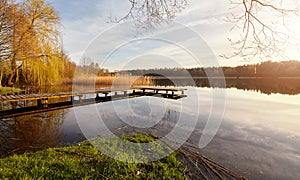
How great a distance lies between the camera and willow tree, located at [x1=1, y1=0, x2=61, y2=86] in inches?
614

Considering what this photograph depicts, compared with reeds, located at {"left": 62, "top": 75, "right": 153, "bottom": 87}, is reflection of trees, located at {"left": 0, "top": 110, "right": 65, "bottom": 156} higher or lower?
lower

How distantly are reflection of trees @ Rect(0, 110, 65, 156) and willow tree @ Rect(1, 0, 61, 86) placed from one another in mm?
10507

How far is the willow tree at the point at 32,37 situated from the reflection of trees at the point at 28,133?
34.5ft

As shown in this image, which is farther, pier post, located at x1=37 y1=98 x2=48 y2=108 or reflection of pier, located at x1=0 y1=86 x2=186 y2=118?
pier post, located at x1=37 y1=98 x2=48 y2=108

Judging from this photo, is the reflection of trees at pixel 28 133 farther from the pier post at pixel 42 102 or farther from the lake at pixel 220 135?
the pier post at pixel 42 102

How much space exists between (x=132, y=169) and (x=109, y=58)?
15.1 ft

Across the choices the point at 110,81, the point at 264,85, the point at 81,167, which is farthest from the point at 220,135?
the point at 264,85

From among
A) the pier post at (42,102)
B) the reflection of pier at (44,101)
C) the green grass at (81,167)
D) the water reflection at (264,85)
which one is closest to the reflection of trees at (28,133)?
the green grass at (81,167)

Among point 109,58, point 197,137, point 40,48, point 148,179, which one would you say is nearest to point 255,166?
point 197,137

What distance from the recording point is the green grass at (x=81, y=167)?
10.3 ft

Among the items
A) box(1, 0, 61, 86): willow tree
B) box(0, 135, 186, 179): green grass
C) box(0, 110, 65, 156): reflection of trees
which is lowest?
box(0, 110, 65, 156): reflection of trees

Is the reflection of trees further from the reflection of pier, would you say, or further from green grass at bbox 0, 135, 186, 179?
the reflection of pier

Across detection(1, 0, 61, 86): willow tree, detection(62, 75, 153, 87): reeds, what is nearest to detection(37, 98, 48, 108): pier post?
detection(1, 0, 61, 86): willow tree

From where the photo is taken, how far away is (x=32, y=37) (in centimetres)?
1623
